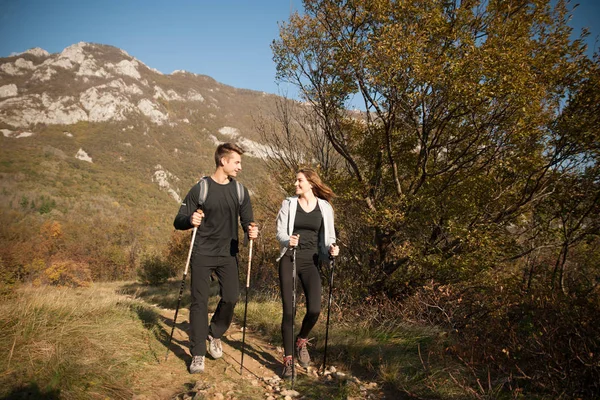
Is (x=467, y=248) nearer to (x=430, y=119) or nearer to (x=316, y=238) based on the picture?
(x=430, y=119)

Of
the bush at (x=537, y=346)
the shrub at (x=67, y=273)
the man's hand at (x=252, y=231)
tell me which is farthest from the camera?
the shrub at (x=67, y=273)

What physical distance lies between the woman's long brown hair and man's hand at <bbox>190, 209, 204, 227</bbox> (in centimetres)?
132

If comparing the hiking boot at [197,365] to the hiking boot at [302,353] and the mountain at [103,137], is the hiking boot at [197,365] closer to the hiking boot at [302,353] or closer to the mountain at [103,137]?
the hiking boot at [302,353]

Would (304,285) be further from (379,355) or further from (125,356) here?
(125,356)

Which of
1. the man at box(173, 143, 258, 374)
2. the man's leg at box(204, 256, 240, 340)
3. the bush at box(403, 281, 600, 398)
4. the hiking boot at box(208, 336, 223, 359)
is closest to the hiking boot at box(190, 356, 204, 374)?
the man at box(173, 143, 258, 374)

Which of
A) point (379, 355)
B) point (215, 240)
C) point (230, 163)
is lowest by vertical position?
point (379, 355)

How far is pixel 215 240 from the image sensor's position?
12.9 ft

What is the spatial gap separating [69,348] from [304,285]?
8.66 feet

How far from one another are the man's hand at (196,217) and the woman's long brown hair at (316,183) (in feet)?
4.32

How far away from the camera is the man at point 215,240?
3.80 meters

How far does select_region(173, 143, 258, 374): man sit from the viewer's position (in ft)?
12.5

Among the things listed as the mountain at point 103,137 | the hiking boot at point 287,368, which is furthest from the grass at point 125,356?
the mountain at point 103,137

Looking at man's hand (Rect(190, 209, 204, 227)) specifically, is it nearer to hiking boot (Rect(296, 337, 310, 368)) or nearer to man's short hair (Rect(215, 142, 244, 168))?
man's short hair (Rect(215, 142, 244, 168))

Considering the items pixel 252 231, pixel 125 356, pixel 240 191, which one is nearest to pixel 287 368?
pixel 252 231
